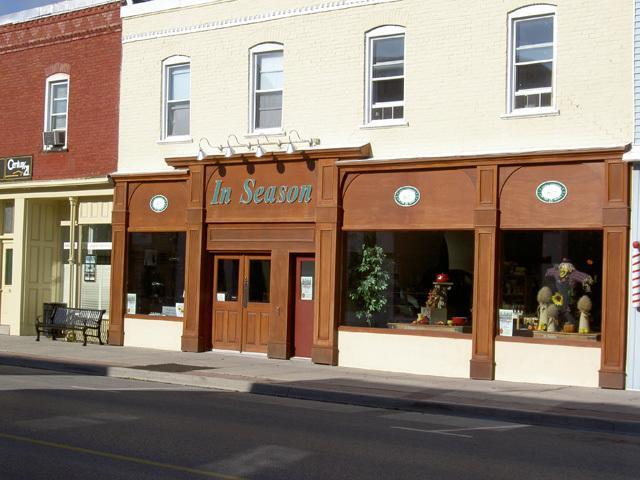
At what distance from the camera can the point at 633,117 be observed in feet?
49.9

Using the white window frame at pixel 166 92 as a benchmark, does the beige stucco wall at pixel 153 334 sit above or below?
below

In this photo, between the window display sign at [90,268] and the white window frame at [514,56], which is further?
the window display sign at [90,268]

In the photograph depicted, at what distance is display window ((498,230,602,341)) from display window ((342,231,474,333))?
75 cm

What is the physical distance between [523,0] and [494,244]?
4.37 m

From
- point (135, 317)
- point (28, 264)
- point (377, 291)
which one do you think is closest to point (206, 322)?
point (135, 317)

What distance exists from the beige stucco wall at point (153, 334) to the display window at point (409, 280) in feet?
14.2

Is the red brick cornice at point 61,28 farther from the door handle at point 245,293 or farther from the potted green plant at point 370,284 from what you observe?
the potted green plant at point 370,284

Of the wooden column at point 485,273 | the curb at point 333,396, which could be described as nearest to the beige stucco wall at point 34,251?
the curb at point 333,396

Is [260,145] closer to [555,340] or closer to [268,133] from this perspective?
[268,133]

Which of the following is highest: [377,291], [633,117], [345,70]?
[345,70]

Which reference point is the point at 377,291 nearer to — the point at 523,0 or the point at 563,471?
the point at 523,0

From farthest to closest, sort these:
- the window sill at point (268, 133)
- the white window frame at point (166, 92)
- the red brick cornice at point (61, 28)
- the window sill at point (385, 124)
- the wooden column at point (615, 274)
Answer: the red brick cornice at point (61, 28) < the white window frame at point (166, 92) < the window sill at point (268, 133) < the window sill at point (385, 124) < the wooden column at point (615, 274)

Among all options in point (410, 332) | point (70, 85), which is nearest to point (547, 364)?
point (410, 332)

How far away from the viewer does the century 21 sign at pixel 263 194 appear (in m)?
18.7
